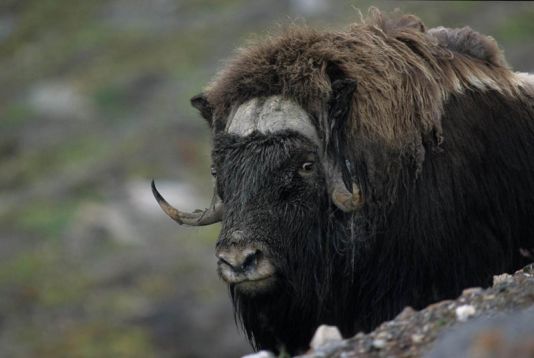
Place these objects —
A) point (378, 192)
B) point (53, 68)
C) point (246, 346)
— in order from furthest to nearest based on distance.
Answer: point (53, 68) < point (246, 346) < point (378, 192)

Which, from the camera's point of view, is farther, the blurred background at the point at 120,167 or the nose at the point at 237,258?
the blurred background at the point at 120,167

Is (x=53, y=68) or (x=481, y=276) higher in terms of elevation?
(x=53, y=68)

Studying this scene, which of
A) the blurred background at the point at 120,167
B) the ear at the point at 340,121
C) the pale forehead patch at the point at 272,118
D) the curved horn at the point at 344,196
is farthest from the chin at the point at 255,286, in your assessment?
the blurred background at the point at 120,167

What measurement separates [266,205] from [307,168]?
0.29 metres

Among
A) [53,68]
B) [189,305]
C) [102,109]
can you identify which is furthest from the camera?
[53,68]

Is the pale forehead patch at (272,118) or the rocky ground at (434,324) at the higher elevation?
the pale forehead patch at (272,118)

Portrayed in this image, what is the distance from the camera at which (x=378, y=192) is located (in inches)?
209

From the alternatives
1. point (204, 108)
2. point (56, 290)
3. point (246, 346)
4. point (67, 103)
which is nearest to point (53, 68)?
point (67, 103)

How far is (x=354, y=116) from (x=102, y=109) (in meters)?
19.7

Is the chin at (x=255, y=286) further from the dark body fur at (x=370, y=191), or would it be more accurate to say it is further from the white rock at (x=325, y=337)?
the white rock at (x=325, y=337)

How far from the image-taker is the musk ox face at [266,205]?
5027mm

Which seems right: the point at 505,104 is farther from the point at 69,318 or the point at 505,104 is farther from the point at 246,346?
the point at 69,318

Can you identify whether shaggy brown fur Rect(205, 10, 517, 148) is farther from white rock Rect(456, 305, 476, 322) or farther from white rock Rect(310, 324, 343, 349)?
white rock Rect(456, 305, 476, 322)

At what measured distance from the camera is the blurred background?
642 inches
